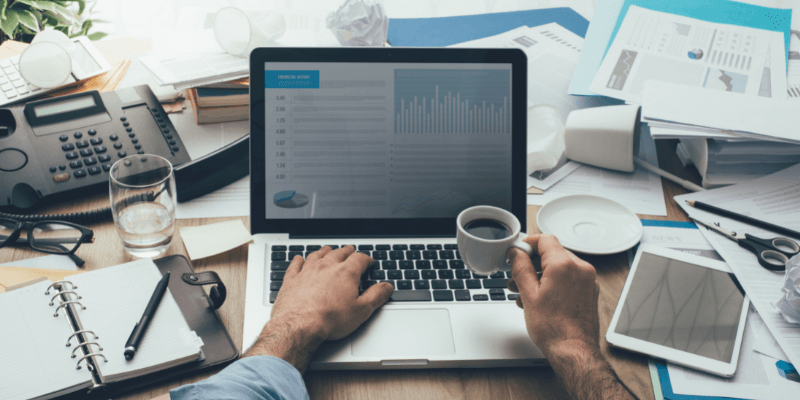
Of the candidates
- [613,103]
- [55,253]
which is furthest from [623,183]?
[55,253]

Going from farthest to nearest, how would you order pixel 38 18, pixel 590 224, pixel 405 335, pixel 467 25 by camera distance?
pixel 38 18 → pixel 467 25 → pixel 590 224 → pixel 405 335

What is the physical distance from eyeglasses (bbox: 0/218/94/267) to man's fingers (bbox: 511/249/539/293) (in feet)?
2.15

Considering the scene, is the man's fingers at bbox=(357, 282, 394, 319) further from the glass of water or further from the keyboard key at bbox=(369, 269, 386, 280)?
the glass of water

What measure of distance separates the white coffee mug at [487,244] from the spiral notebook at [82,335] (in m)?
0.36

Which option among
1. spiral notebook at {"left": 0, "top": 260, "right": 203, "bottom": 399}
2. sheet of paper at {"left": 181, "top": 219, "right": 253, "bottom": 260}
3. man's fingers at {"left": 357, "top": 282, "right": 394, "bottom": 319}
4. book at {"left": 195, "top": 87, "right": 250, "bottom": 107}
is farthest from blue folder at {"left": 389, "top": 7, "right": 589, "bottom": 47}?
spiral notebook at {"left": 0, "top": 260, "right": 203, "bottom": 399}

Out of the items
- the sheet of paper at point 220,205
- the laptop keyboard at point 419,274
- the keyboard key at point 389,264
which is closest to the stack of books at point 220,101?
the sheet of paper at point 220,205

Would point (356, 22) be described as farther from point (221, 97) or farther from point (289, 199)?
point (289, 199)

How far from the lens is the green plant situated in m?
1.55

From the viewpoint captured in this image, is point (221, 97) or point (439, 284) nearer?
point (439, 284)

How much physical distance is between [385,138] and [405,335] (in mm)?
311

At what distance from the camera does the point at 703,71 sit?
1.22 metres

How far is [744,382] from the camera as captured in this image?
69cm

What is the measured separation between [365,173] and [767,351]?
0.62 meters

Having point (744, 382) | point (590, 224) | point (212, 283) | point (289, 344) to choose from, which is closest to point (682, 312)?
point (744, 382)
